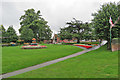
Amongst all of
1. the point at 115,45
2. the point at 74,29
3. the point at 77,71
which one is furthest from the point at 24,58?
the point at 74,29

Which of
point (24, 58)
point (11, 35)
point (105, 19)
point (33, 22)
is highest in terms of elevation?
point (33, 22)

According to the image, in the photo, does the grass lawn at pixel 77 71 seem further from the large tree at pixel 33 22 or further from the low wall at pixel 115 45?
the large tree at pixel 33 22

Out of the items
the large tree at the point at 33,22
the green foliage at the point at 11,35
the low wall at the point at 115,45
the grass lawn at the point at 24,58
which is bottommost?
the grass lawn at the point at 24,58

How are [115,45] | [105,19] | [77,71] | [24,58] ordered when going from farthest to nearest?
1. [105,19]
2. [115,45]
3. [24,58]
4. [77,71]

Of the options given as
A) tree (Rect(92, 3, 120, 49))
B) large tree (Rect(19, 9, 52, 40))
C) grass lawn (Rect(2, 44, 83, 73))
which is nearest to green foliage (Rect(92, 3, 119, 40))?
tree (Rect(92, 3, 120, 49))

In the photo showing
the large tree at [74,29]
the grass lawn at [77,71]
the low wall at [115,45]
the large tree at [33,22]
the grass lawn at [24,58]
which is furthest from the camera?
the large tree at [33,22]

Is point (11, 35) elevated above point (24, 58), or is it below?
above

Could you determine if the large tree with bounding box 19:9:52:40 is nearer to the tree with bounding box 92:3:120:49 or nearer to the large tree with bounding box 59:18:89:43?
the large tree with bounding box 59:18:89:43

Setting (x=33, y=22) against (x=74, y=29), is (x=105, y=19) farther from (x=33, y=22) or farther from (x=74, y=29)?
(x=33, y=22)

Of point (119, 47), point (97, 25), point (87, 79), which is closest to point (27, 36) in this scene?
point (97, 25)

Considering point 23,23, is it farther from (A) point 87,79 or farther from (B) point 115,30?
(A) point 87,79

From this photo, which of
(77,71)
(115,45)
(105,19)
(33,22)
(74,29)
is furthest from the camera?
(33,22)

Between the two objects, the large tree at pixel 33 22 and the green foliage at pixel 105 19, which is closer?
the green foliage at pixel 105 19

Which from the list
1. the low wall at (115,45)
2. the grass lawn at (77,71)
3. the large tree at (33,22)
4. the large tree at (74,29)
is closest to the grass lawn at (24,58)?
the grass lawn at (77,71)
